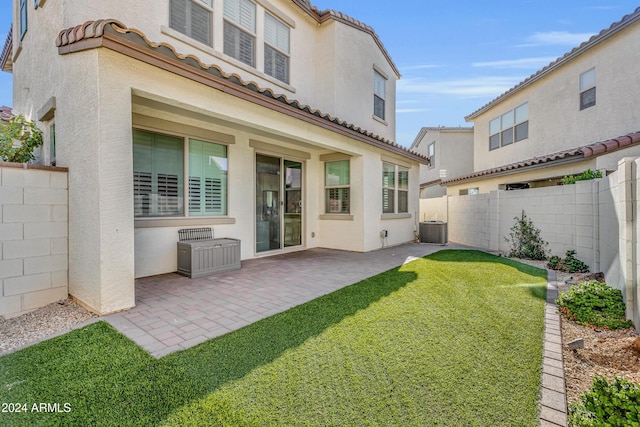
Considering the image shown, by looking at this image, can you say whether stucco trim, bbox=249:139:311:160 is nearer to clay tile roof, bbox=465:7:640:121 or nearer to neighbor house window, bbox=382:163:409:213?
neighbor house window, bbox=382:163:409:213

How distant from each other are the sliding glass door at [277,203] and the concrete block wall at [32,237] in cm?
442

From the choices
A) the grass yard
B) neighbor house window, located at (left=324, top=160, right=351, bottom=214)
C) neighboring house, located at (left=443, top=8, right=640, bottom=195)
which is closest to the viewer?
the grass yard

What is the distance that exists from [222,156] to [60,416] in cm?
602

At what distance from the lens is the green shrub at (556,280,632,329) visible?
12.3ft

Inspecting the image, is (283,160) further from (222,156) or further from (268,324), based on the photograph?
(268,324)

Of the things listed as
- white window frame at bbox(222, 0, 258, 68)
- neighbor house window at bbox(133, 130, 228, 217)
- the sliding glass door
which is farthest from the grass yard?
white window frame at bbox(222, 0, 258, 68)

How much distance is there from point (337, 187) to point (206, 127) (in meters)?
4.64

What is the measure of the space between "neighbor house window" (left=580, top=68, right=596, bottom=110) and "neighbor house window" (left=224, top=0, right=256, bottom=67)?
11.8 metres

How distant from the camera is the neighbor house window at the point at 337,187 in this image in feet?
32.3

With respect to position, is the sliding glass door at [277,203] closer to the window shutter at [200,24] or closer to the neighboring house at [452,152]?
the window shutter at [200,24]

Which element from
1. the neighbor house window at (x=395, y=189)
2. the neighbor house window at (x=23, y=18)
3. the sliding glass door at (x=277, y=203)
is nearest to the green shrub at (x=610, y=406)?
the sliding glass door at (x=277, y=203)

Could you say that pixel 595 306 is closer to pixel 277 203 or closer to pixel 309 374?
pixel 309 374

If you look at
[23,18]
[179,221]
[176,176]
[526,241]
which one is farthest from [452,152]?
[23,18]

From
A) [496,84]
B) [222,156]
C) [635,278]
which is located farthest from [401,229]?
[496,84]
